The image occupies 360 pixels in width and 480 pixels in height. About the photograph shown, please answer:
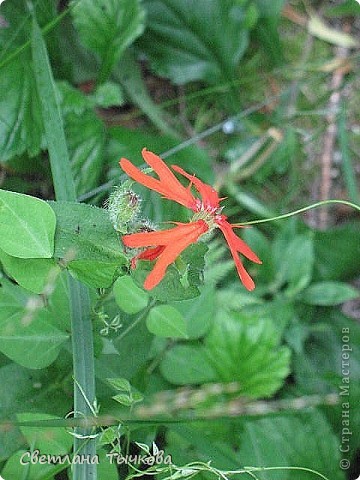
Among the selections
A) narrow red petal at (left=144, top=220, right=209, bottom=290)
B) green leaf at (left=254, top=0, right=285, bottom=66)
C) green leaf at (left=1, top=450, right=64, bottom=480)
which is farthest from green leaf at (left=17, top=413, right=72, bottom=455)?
green leaf at (left=254, top=0, right=285, bottom=66)

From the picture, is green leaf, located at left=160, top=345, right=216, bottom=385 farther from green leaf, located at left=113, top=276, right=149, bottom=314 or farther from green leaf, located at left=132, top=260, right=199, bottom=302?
green leaf, located at left=132, top=260, right=199, bottom=302

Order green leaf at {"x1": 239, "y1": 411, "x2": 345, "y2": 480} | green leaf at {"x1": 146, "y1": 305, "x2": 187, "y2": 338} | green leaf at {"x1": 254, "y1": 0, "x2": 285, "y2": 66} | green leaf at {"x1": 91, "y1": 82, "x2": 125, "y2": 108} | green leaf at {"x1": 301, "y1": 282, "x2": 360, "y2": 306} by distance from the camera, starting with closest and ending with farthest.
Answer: green leaf at {"x1": 146, "y1": 305, "x2": 187, "y2": 338}
green leaf at {"x1": 239, "y1": 411, "x2": 345, "y2": 480}
green leaf at {"x1": 91, "y1": 82, "x2": 125, "y2": 108}
green leaf at {"x1": 301, "y1": 282, "x2": 360, "y2": 306}
green leaf at {"x1": 254, "y1": 0, "x2": 285, "y2": 66}

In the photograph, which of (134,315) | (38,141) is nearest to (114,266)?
(134,315)

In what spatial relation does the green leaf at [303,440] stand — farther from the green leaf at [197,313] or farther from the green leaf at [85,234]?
the green leaf at [85,234]

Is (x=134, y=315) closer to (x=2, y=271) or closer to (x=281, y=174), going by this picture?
(x=2, y=271)

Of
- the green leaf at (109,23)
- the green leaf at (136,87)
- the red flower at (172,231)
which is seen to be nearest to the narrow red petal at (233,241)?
the red flower at (172,231)

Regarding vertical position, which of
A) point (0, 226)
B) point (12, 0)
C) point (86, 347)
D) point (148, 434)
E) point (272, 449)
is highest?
point (12, 0)
